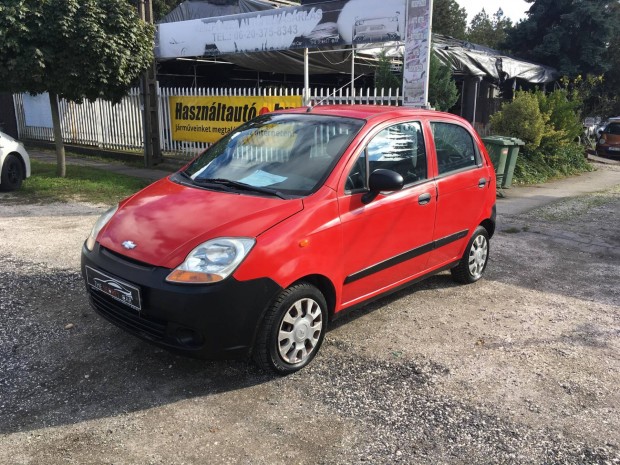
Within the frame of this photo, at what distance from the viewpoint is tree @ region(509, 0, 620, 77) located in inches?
931

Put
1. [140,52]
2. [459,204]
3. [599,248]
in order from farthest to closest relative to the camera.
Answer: [140,52] < [599,248] < [459,204]

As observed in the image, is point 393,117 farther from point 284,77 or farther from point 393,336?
point 284,77

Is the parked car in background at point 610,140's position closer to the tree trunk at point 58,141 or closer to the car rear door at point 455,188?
the car rear door at point 455,188

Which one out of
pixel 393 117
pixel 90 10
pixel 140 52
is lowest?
pixel 393 117

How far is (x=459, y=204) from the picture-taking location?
4.80 m

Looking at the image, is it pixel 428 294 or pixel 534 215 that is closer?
pixel 428 294

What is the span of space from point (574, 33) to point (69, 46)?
2285 centimetres

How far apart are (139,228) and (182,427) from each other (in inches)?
50.1

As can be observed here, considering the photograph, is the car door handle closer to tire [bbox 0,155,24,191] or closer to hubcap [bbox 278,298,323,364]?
hubcap [bbox 278,298,323,364]

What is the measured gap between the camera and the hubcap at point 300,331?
3411mm

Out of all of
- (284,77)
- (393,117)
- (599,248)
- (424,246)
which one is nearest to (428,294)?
(424,246)

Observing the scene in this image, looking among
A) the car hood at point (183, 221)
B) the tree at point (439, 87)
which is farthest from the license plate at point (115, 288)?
the tree at point (439, 87)

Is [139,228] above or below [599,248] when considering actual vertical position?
above

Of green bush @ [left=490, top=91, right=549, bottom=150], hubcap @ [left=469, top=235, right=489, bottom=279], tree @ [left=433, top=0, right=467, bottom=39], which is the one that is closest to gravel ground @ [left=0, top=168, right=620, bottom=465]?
hubcap @ [left=469, top=235, right=489, bottom=279]
